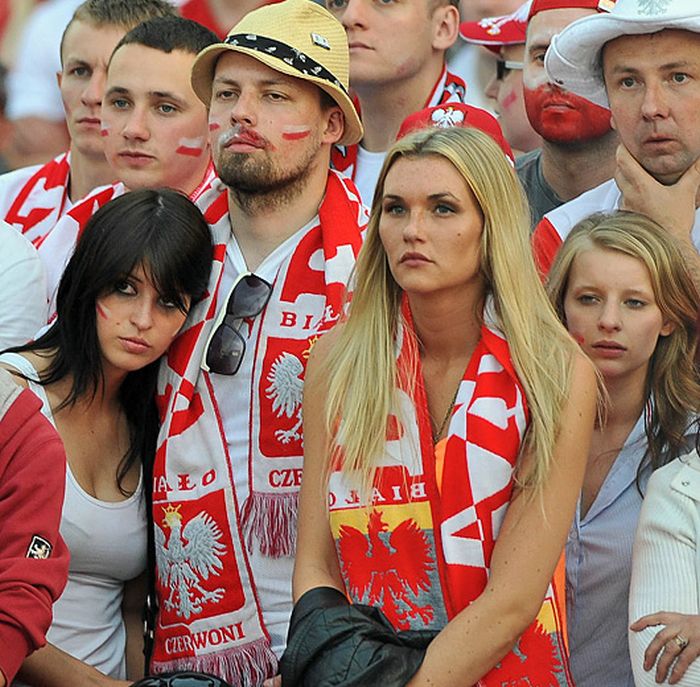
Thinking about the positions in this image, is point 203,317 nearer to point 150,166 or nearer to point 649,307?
point 150,166

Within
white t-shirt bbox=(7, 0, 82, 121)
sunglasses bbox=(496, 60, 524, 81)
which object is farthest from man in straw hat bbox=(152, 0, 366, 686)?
white t-shirt bbox=(7, 0, 82, 121)

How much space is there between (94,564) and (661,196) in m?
1.73

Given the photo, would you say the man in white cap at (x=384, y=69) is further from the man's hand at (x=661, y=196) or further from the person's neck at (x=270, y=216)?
the man's hand at (x=661, y=196)

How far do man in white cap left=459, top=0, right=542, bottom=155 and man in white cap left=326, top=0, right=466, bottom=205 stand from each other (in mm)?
412

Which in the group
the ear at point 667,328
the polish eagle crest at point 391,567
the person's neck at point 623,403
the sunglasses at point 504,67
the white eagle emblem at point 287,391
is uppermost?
the sunglasses at point 504,67

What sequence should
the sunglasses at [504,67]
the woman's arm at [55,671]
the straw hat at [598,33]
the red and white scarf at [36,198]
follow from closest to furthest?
the woman's arm at [55,671], the straw hat at [598,33], the red and white scarf at [36,198], the sunglasses at [504,67]

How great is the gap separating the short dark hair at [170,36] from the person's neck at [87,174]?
1.92ft

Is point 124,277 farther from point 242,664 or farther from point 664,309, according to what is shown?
point 664,309

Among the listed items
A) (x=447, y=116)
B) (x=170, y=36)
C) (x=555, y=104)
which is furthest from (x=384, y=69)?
(x=447, y=116)

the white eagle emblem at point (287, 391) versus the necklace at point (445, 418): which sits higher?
the white eagle emblem at point (287, 391)

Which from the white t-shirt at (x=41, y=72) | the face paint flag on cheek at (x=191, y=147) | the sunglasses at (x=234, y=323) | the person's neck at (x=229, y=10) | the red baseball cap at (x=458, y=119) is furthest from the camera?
the white t-shirt at (x=41, y=72)

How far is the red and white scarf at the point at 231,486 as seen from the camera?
405 centimetres

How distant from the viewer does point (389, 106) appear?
5258 millimetres

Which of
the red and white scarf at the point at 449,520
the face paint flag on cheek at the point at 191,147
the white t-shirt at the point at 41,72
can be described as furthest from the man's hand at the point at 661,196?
the white t-shirt at the point at 41,72
